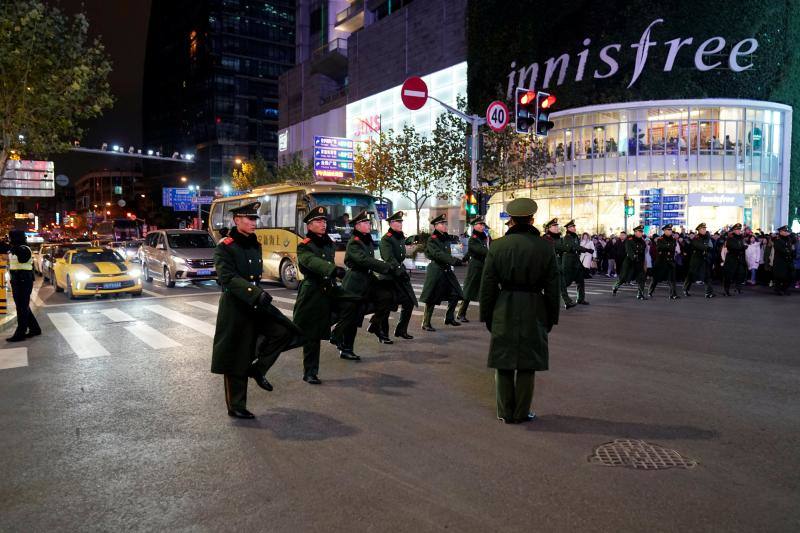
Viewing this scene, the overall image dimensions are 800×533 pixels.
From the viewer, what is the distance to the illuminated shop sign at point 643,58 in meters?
34.3

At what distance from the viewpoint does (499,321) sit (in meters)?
5.26

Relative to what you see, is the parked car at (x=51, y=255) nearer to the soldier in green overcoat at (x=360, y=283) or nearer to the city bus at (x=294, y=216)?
the city bus at (x=294, y=216)

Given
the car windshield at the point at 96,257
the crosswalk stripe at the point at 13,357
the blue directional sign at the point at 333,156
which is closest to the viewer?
the crosswalk stripe at the point at 13,357

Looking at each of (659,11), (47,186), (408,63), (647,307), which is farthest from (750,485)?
(408,63)

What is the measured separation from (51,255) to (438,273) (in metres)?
15.9

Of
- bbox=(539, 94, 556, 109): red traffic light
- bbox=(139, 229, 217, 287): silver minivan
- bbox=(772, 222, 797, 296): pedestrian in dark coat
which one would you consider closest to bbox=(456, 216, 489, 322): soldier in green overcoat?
bbox=(539, 94, 556, 109): red traffic light

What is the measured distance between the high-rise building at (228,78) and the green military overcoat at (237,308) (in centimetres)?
9542

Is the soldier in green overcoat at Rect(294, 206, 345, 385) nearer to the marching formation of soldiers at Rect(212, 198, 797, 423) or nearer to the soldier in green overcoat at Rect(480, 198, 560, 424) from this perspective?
the marching formation of soldiers at Rect(212, 198, 797, 423)

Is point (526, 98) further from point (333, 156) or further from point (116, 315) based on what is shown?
point (333, 156)

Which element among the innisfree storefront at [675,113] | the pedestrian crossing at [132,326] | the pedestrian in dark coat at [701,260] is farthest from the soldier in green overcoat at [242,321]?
the innisfree storefront at [675,113]

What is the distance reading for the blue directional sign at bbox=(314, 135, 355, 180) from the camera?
39.5 meters

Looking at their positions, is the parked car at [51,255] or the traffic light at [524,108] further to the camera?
the parked car at [51,255]

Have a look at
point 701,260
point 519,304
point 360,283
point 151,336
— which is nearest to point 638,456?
point 519,304

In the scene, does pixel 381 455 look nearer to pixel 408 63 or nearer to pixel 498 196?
pixel 498 196
